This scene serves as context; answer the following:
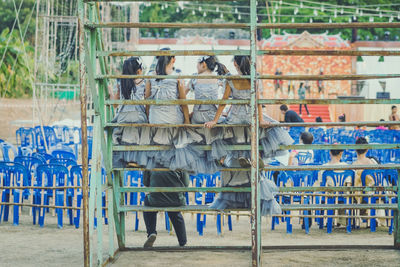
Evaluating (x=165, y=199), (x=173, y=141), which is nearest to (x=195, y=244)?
(x=165, y=199)

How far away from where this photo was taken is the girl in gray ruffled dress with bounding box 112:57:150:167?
616cm

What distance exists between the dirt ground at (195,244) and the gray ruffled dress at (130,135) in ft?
3.19

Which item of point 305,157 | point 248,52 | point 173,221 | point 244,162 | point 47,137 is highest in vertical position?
point 248,52

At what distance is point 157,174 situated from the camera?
7012 millimetres

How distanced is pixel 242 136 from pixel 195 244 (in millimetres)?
2269

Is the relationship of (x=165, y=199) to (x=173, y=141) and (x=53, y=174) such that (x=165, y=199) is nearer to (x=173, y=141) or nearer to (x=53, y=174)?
(x=173, y=141)

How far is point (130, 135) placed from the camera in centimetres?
616

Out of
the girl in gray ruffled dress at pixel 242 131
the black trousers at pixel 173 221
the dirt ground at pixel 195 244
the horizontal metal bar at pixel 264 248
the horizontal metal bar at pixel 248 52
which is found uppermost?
the horizontal metal bar at pixel 248 52

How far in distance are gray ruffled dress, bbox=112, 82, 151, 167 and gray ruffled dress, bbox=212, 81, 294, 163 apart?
2.29ft

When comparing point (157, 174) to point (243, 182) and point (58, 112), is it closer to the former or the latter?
point (243, 182)

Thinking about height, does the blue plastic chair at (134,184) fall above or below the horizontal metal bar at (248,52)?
below

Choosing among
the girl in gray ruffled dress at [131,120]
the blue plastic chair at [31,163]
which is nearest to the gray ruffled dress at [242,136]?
the girl in gray ruffled dress at [131,120]

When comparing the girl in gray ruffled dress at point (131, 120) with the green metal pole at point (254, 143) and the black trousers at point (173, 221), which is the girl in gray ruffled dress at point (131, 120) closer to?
the black trousers at point (173, 221)

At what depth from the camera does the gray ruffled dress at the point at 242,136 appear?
593cm
